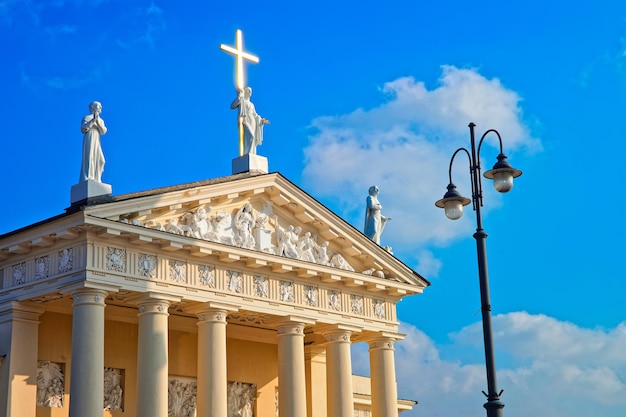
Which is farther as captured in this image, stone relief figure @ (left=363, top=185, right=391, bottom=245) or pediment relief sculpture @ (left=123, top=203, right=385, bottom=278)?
stone relief figure @ (left=363, top=185, right=391, bottom=245)

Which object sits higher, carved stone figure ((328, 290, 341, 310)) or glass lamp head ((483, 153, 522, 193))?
carved stone figure ((328, 290, 341, 310))

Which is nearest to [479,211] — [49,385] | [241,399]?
[49,385]

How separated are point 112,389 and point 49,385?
194 cm

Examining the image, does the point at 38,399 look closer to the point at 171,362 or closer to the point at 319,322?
the point at 171,362

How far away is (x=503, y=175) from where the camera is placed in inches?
664

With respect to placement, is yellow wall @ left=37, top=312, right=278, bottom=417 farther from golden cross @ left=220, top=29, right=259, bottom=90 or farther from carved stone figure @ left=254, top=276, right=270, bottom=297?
golden cross @ left=220, top=29, right=259, bottom=90

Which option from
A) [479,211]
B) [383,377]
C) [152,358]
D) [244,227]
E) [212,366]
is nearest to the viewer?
[479,211]

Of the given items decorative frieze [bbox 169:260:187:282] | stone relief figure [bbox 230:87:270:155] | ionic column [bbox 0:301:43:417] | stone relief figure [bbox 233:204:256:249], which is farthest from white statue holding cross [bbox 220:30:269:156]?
ionic column [bbox 0:301:43:417]

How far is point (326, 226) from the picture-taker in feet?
96.7

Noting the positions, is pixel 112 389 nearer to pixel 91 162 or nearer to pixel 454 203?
pixel 91 162

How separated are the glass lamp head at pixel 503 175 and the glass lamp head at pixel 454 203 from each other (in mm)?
645

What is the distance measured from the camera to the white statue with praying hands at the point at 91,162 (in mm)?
24469

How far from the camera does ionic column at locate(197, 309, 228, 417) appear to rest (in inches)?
1006

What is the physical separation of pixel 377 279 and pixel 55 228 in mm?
9977
